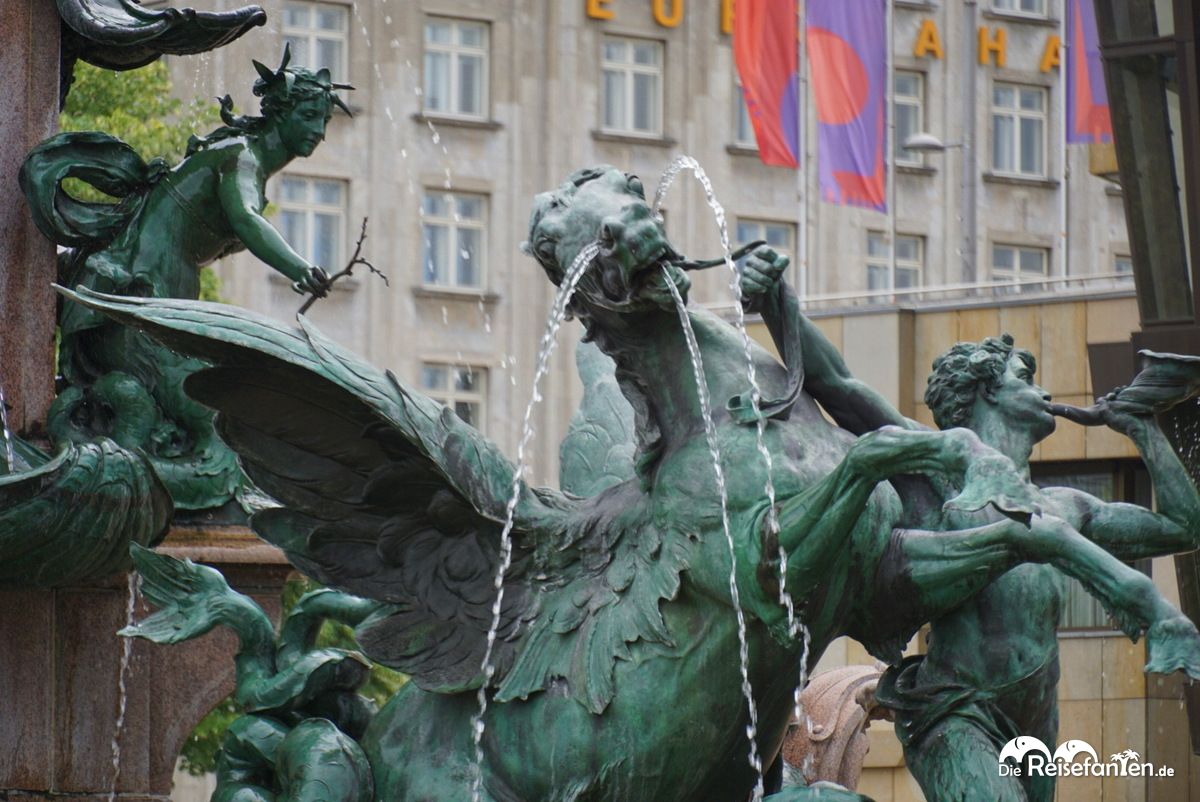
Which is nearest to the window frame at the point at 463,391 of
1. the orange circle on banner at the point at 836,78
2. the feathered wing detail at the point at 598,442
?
the orange circle on banner at the point at 836,78

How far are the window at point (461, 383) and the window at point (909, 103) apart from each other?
8745 millimetres

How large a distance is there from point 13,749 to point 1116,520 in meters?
3.86

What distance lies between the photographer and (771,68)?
40.5 m

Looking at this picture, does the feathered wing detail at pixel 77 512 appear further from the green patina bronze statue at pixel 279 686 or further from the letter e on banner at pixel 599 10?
the letter e on banner at pixel 599 10

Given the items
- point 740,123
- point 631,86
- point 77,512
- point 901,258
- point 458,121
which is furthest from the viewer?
point 901,258

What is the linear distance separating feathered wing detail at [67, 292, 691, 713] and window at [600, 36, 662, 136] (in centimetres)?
3791

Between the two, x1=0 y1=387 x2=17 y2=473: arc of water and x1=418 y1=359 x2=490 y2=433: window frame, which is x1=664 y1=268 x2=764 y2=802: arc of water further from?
x1=418 y1=359 x2=490 y2=433: window frame

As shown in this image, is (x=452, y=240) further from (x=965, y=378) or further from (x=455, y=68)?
(x=965, y=378)

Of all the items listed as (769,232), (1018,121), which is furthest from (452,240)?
(1018,121)

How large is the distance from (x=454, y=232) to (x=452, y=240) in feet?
0.39

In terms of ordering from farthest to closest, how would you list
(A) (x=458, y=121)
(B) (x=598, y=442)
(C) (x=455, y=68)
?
(C) (x=455, y=68), (A) (x=458, y=121), (B) (x=598, y=442)

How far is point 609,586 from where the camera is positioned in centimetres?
838

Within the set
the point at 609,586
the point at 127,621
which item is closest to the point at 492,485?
the point at 609,586

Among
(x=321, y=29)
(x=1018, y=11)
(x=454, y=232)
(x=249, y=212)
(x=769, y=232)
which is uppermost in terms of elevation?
(x=1018, y=11)
